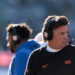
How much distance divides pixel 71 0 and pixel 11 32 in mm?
9527

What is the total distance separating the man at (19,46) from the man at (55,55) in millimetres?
313

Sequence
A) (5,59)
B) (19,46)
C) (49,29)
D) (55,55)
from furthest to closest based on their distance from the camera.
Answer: (5,59), (19,46), (49,29), (55,55)

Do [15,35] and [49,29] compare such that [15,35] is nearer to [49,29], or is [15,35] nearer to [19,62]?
[19,62]

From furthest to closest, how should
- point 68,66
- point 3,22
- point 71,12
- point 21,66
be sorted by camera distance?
point 71,12 → point 3,22 → point 21,66 → point 68,66

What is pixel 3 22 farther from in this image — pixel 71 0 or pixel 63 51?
pixel 63 51

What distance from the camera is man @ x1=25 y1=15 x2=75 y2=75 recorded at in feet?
7.61

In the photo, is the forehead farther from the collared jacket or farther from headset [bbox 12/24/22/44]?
headset [bbox 12/24/22/44]

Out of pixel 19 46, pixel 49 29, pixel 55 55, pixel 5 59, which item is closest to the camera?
pixel 55 55

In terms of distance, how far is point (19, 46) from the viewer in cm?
296

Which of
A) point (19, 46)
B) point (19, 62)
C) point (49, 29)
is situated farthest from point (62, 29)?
point (19, 46)

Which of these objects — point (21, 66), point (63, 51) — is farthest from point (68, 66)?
point (21, 66)

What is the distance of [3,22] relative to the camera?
11.5 meters

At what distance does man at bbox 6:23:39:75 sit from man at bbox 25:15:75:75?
12.3 inches

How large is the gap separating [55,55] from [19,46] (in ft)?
2.17
